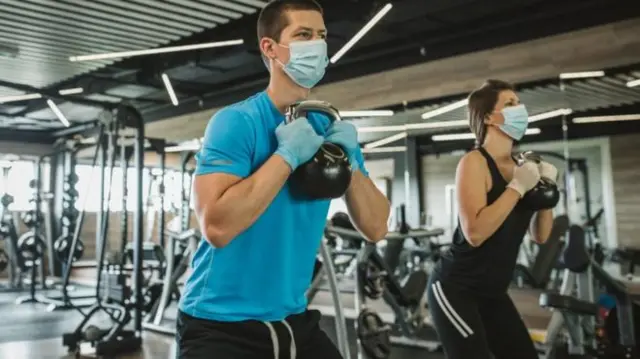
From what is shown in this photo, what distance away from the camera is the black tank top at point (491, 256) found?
6.11 feet

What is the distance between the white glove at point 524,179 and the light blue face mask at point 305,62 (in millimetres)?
880

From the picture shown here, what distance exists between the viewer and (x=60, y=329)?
550cm

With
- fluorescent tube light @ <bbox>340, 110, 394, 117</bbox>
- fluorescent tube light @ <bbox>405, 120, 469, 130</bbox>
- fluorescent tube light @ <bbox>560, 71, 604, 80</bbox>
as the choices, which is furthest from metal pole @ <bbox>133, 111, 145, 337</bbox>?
fluorescent tube light @ <bbox>560, 71, 604, 80</bbox>

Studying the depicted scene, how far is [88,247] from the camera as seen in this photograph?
1090 centimetres

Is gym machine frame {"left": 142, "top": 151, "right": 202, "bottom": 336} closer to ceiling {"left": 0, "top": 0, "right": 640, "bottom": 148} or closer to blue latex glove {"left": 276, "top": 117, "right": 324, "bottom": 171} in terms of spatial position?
ceiling {"left": 0, "top": 0, "right": 640, "bottom": 148}

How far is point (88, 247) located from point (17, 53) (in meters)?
5.39

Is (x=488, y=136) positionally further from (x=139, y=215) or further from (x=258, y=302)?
(x=139, y=215)

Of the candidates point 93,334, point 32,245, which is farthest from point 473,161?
point 32,245

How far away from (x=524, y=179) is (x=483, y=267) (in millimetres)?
305

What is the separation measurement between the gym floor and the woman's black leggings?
254cm

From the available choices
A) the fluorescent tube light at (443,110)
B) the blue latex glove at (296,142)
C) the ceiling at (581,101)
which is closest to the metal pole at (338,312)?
the blue latex glove at (296,142)

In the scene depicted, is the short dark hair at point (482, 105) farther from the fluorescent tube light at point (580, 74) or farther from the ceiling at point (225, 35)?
the fluorescent tube light at point (580, 74)

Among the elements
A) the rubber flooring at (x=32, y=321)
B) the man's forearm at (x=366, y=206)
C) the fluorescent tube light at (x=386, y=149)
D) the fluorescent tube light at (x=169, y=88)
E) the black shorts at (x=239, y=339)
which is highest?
the fluorescent tube light at (x=169, y=88)

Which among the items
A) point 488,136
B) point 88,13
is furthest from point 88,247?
point 488,136
